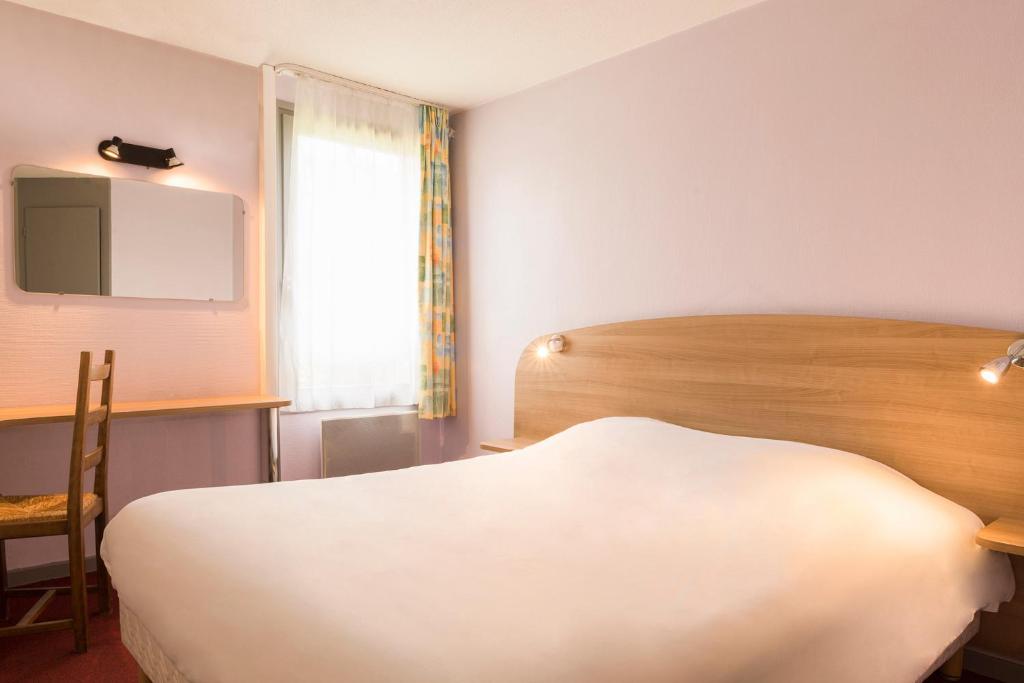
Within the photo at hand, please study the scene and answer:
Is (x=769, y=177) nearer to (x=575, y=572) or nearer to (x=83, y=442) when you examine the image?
(x=575, y=572)

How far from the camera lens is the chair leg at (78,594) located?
232 cm

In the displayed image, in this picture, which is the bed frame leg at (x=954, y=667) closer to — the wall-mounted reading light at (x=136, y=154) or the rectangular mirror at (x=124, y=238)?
the rectangular mirror at (x=124, y=238)

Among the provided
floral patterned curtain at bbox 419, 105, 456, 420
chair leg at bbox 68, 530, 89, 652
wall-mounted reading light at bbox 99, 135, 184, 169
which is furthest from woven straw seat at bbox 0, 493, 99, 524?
floral patterned curtain at bbox 419, 105, 456, 420

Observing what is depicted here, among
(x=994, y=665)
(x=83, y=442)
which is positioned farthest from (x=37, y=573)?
(x=994, y=665)

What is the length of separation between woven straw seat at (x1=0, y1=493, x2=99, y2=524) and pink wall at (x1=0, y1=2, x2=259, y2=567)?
1.80 feet

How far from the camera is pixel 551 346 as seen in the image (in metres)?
3.47

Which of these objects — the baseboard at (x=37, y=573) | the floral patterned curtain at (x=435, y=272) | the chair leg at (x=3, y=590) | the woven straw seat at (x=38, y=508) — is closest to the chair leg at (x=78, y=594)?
the woven straw seat at (x=38, y=508)

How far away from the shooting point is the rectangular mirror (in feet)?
9.67

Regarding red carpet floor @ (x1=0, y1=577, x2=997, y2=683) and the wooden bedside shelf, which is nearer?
red carpet floor @ (x1=0, y1=577, x2=997, y2=683)

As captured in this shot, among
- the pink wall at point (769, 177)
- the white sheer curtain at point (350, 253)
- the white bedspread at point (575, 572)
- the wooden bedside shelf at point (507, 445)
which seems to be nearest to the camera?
the white bedspread at point (575, 572)

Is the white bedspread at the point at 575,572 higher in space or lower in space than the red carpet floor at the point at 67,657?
higher

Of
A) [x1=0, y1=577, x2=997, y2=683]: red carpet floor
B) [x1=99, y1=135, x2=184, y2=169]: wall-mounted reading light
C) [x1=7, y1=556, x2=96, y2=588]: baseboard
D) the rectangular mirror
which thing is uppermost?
[x1=99, y1=135, x2=184, y2=169]: wall-mounted reading light

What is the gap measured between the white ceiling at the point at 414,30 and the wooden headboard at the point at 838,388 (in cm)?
132

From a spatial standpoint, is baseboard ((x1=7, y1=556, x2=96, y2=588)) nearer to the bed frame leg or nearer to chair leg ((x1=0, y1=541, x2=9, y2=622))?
chair leg ((x1=0, y1=541, x2=9, y2=622))
